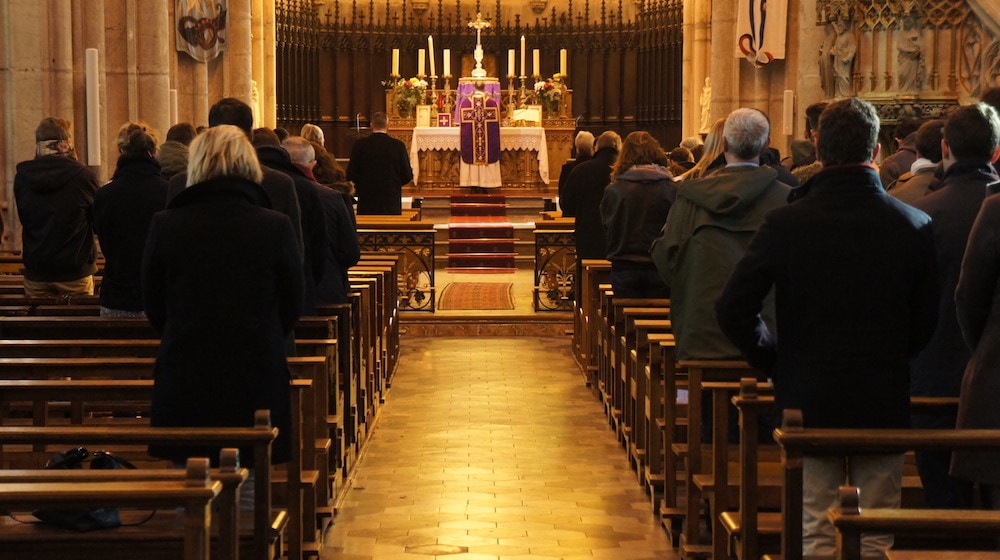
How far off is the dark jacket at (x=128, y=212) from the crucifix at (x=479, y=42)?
570 inches

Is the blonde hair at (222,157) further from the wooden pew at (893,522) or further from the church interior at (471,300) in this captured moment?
the wooden pew at (893,522)

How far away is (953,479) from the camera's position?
457cm

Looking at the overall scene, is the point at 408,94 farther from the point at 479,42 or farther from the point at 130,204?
the point at 130,204

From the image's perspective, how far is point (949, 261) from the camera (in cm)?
514

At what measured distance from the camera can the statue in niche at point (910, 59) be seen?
38.9 ft

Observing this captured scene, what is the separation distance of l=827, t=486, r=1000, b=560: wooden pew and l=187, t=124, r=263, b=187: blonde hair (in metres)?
2.39

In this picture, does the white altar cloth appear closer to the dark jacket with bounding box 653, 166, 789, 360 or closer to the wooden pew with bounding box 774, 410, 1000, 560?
the dark jacket with bounding box 653, 166, 789, 360

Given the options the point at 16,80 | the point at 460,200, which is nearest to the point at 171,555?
the point at 16,80

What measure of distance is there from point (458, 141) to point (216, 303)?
1626 cm

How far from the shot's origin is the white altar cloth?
68.0ft

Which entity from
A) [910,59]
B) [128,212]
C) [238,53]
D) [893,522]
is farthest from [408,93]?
[893,522]

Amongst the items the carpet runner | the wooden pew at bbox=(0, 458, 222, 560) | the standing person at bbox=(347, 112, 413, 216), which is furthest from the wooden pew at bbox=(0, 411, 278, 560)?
the carpet runner

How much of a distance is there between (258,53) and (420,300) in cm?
825

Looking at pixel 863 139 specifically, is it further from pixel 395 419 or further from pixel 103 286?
pixel 395 419
